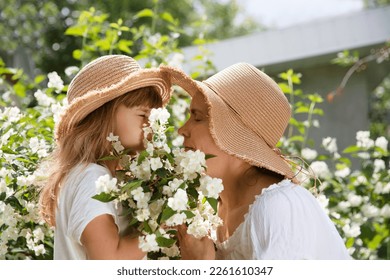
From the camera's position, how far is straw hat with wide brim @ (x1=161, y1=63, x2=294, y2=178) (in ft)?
6.74

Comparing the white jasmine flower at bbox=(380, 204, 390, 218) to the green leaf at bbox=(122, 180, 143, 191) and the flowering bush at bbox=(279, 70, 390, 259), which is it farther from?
the green leaf at bbox=(122, 180, 143, 191)

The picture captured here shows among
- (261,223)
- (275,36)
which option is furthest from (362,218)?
(275,36)

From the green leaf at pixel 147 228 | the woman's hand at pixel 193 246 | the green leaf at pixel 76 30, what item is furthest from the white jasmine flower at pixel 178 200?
the green leaf at pixel 76 30

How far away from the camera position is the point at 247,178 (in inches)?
85.2

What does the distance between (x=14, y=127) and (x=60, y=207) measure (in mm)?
667

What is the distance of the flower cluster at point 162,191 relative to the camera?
5.67ft

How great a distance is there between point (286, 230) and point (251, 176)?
0.98 feet

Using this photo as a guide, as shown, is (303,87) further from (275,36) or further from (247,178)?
(247,178)

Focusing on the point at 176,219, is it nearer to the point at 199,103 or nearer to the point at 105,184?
the point at 105,184

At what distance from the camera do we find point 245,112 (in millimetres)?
2137

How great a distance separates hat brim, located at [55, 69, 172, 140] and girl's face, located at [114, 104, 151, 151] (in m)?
0.06

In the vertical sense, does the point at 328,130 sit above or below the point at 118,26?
below

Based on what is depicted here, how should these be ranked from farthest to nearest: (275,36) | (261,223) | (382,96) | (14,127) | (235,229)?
(382,96) → (275,36) → (14,127) → (235,229) → (261,223)

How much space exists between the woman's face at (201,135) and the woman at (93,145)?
11cm
